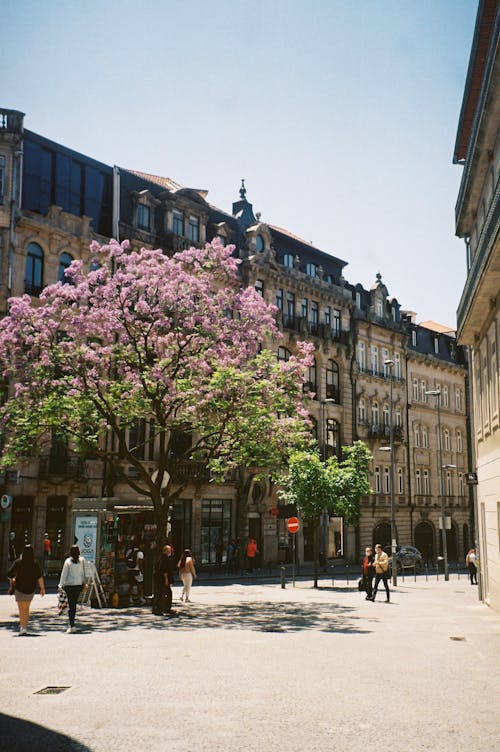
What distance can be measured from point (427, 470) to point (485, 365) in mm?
34666

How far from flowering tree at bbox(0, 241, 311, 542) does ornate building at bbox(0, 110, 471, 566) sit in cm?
266

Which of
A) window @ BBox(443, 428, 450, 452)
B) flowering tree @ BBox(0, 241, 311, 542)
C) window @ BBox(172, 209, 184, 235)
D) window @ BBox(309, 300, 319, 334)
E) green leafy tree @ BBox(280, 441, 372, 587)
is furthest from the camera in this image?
window @ BBox(443, 428, 450, 452)

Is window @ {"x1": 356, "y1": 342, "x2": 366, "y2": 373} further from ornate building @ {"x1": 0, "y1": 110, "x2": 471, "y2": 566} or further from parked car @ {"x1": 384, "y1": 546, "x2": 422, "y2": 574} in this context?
parked car @ {"x1": 384, "y1": 546, "x2": 422, "y2": 574}

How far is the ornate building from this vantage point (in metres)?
31.8

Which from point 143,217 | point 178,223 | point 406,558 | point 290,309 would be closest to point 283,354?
point 290,309

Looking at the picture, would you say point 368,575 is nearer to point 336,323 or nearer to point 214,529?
point 214,529

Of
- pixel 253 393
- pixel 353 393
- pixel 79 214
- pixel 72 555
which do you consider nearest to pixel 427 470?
pixel 353 393

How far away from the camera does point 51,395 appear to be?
21.0 meters

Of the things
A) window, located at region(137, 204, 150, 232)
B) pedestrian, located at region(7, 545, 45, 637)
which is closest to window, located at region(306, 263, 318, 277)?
window, located at region(137, 204, 150, 232)

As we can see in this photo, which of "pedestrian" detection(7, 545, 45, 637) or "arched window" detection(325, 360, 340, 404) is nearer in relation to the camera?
"pedestrian" detection(7, 545, 45, 637)

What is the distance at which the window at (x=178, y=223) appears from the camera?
3919cm

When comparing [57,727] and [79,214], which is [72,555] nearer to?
[57,727]

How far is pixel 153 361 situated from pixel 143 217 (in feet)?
57.7

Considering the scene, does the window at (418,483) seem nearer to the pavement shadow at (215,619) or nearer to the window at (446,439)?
the window at (446,439)
